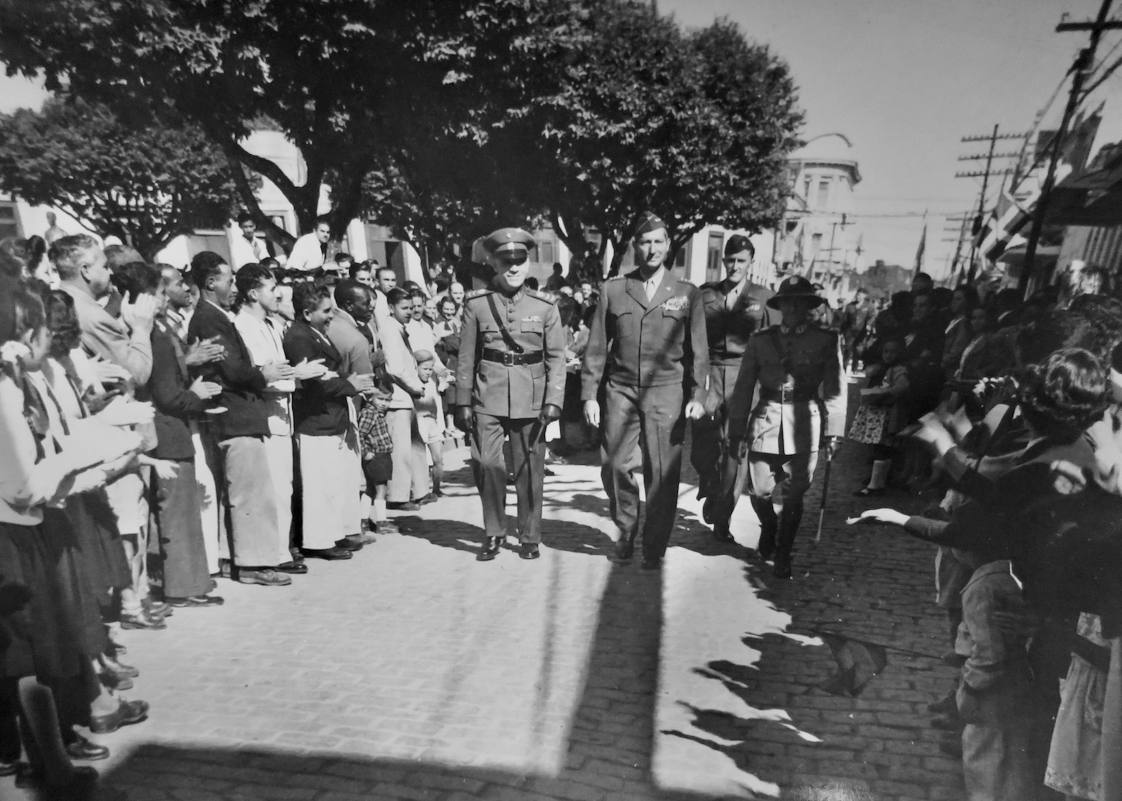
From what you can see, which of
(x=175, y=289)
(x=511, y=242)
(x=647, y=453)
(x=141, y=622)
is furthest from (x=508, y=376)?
(x=141, y=622)

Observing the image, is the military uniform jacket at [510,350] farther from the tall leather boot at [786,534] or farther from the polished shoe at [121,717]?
the polished shoe at [121,717]

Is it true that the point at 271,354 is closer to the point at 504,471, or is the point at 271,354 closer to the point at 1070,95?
the point at 504,471

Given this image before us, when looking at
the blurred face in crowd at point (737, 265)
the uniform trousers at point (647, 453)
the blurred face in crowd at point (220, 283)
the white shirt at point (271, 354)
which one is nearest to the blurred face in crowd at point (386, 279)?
the white shirt at point (271, 354)

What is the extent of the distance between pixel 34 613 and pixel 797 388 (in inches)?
141

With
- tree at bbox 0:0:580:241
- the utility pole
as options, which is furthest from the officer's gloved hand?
the utility pole

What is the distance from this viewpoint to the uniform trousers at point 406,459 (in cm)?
509

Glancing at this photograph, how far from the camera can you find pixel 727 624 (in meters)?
3.46

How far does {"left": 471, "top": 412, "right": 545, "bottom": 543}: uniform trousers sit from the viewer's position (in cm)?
437

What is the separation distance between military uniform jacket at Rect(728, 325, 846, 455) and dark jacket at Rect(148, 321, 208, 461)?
121 inches

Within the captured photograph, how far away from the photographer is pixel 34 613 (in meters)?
2.24

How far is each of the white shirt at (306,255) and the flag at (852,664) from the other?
5.92 meters

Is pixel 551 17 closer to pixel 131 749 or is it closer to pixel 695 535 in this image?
pixel 695 535

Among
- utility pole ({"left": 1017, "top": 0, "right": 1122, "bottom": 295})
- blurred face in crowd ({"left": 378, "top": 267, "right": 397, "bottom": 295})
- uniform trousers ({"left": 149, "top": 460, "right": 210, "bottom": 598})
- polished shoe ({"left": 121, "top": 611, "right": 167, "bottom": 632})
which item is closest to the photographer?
utility pole ({"left": 1017, "top": 0, "right": 1122, "bottom": 295})

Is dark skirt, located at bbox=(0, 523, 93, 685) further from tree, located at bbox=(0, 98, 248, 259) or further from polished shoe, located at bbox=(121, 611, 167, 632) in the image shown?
tree, located at bbox=(0, 98, 248, 259)
